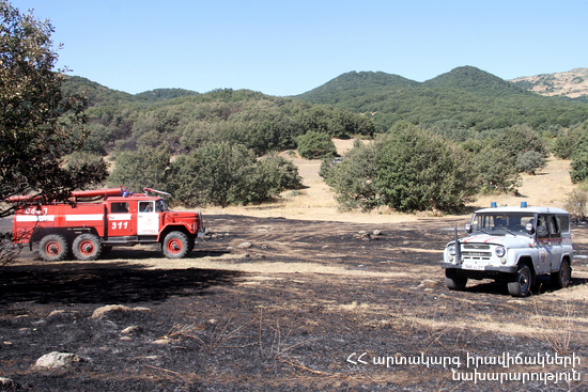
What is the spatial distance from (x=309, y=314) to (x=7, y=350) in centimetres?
448

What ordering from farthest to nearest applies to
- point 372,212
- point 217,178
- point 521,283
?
point 217,178 < point 372,212 < point 521,283

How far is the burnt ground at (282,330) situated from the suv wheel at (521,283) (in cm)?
24

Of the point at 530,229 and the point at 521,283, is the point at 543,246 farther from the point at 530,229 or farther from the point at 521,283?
the point at 521,283

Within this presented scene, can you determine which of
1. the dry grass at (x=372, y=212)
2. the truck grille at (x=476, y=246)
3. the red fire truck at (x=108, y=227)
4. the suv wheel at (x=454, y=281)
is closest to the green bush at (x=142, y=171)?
the dry grass at (x=372, y=212)

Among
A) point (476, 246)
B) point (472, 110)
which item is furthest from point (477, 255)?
point (472, 110)

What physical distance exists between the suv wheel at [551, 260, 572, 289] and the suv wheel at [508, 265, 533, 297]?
142 cm

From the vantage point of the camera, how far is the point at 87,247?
15727mm

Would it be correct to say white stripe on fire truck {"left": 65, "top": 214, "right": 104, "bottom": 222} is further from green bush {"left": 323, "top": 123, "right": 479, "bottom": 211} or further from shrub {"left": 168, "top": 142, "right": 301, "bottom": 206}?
shrub {"left": 168, "top": 142, "right": 301, "bottom": 206}

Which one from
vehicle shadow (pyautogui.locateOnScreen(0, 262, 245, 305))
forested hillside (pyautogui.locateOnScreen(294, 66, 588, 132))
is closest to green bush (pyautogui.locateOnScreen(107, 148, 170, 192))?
vehicle shadow (pyautogui.locateOnScreen(0, 262, 245, 305))

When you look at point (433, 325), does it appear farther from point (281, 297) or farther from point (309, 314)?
point (281, 297)

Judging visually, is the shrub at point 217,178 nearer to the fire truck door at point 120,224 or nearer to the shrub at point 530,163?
the fire truck door at point 120,224

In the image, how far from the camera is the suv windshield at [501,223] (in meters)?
10.2

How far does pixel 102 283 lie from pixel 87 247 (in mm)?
5156

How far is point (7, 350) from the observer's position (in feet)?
19.4
